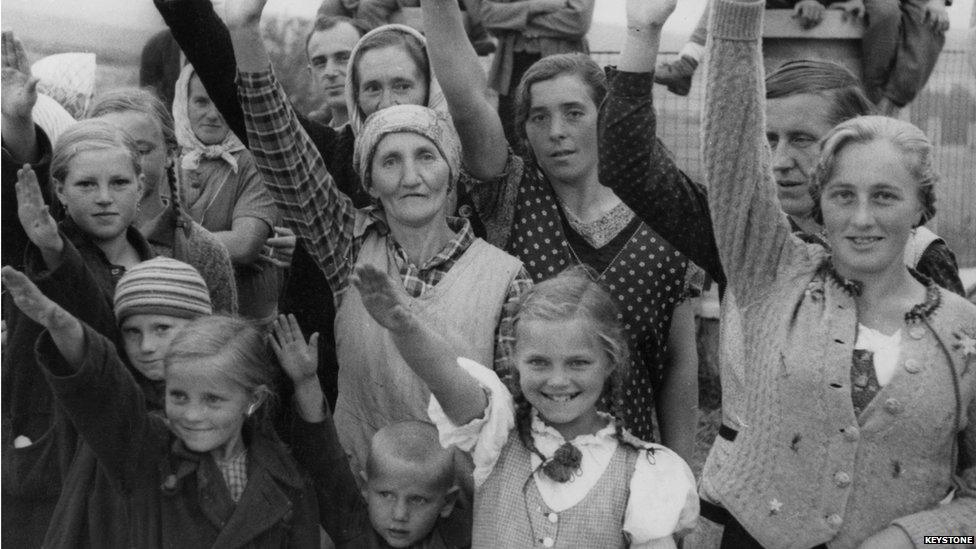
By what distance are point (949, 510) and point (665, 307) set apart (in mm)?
1152

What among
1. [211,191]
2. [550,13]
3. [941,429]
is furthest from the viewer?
[550,13]

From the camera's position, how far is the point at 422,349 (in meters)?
2.74

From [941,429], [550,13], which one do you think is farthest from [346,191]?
[550,13]

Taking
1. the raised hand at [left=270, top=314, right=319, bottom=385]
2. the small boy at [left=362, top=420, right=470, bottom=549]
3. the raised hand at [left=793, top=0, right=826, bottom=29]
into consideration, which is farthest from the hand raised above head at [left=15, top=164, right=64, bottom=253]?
the raised hand at [left=793, top=0, right=826, bottom=29]

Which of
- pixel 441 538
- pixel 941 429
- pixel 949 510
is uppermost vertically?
pixel 941 429

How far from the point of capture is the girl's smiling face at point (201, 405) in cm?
299

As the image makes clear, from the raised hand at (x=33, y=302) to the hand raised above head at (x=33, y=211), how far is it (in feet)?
0.65

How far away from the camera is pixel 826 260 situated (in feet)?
9.45

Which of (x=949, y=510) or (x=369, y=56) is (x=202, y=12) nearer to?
(x=369, y=56)

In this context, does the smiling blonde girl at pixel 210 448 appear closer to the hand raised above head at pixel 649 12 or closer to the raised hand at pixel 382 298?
the raised hand at pixel 382 298

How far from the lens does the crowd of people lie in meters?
2.72

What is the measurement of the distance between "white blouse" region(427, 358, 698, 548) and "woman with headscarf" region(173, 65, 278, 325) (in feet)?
5.61

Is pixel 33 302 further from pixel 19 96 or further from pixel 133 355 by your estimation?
pixel 19 96

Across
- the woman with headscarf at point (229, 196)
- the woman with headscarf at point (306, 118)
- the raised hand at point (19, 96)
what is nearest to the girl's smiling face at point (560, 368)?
the woman with headscarf at point (306, 118)
